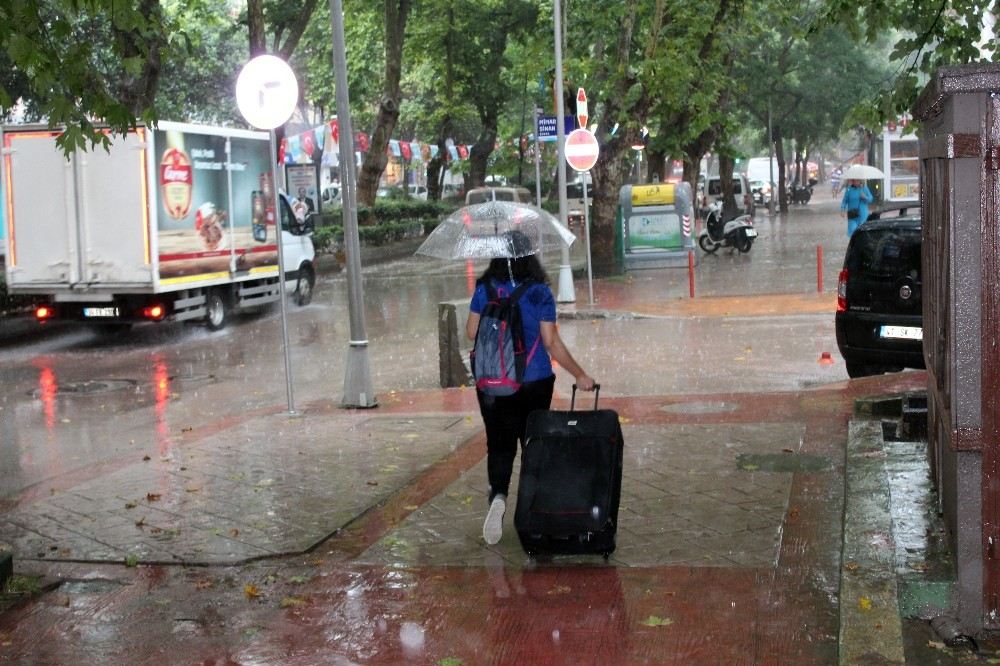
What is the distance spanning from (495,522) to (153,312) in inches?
506

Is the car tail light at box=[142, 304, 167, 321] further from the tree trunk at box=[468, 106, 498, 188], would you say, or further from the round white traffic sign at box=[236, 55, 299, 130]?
the tree trunk at box=[468, 106, 498, 188]

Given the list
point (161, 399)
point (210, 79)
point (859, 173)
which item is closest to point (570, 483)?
point (161, 399)

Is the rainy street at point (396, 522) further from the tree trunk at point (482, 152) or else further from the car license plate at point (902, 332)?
the tree trunk at point (482, 152)

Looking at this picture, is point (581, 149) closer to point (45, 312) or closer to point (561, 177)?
point (561, 177)

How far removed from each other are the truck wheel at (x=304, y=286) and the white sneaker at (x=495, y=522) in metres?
17.3

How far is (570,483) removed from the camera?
639 cm

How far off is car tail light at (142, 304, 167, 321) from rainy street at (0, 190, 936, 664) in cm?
285

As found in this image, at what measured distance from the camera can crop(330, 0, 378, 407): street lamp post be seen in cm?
1177

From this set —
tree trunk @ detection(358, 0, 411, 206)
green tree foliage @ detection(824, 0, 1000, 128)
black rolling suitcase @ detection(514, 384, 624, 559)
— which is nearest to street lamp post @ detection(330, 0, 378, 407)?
green tree foliage @ detection(824, 0, 1000, 128)

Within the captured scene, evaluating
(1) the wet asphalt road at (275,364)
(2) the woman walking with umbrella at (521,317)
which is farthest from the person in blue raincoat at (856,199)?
(2) the woman walking with umbrella at (521,317)

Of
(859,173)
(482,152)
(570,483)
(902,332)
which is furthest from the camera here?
(482,152)

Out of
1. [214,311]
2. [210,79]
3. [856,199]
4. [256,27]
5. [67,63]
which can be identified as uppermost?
[210,79]

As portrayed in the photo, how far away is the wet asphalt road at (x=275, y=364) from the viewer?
1196 centimetres

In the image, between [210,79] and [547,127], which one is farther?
[210,79]
